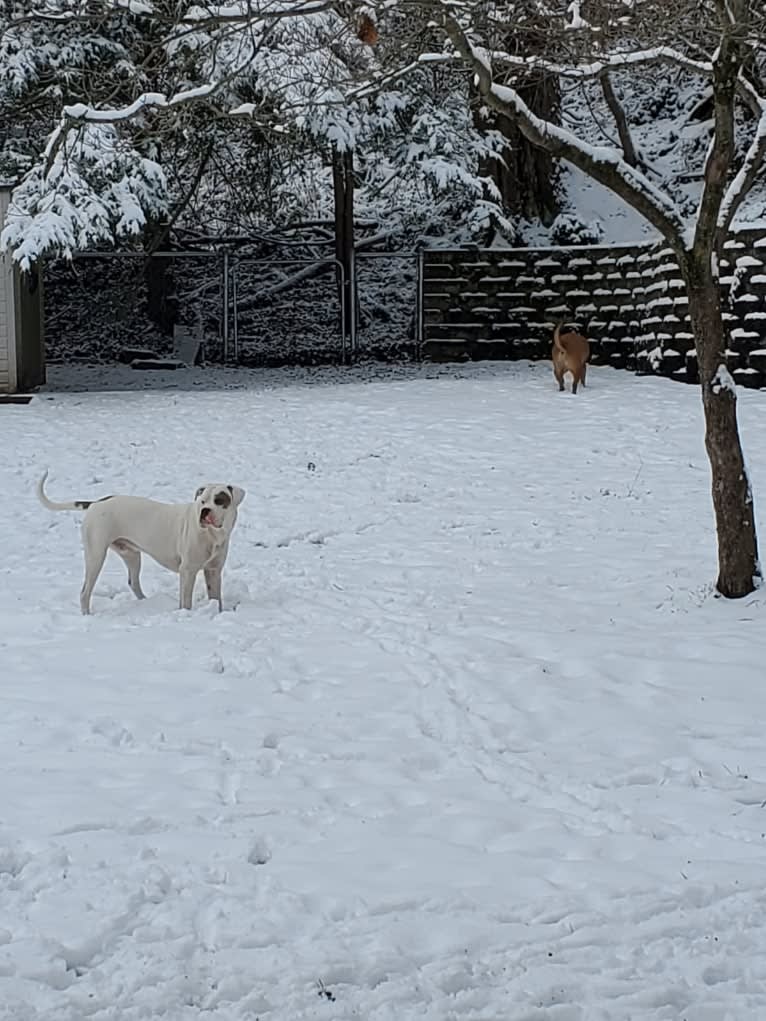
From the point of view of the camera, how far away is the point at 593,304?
688 inches

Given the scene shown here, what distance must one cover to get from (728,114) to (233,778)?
420 centimetres

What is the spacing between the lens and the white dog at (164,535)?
6590 mm

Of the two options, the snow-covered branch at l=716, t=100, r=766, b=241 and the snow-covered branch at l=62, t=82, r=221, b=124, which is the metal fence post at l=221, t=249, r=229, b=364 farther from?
the snow-covered branch at l=716, t=100, r=766, b=241

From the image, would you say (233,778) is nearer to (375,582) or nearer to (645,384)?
(375,582)

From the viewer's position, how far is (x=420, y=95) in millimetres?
17516

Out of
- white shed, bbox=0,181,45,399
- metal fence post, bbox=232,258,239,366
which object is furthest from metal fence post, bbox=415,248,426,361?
white shed, bbox=0,181,45,399

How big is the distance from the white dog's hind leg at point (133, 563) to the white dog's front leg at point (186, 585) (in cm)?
41

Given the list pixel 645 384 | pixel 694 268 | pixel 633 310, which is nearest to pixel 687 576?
pixel 694 268

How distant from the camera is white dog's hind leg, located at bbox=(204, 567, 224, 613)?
6.72m

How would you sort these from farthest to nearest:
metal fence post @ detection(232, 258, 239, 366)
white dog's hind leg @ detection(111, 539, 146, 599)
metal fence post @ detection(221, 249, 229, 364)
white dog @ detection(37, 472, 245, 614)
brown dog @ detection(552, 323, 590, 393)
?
metal fence post @ detection(232, 258, 239, 366), metal fence post @ detection(221, 249, 229, 364), brown dog @ detection(552, 323, 590, 393), white dog's hind leg @ detection(111, 539, 146, 599), white dog @ detection(37, 472, 245, 614)

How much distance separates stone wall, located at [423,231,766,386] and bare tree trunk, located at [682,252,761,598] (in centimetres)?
810

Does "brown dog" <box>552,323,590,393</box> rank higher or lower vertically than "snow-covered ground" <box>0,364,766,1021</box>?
higher

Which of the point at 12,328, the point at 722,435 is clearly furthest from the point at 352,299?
the point at 722,435

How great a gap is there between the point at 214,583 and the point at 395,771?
2569 millimetres
